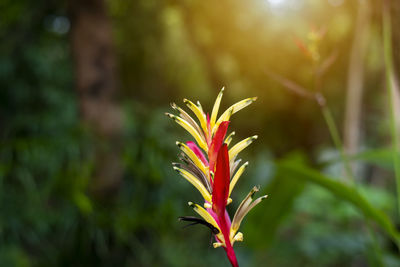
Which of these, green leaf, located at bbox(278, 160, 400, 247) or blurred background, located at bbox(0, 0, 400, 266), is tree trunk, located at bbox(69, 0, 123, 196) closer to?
blurred background, located at bbox(0, 0, 400, 266)

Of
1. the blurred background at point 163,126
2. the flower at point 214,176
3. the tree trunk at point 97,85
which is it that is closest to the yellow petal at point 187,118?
the flower at point 214,176

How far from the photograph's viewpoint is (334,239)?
1.57m

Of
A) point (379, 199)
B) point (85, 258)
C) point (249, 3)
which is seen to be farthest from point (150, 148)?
point (249, 3)

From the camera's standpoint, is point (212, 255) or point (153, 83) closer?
point (212, 255)

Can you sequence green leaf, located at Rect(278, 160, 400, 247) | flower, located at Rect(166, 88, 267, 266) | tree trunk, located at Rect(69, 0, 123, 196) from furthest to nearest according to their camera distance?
1. tree trunk, located at Rect(69, 0, 123, 196)
2. green leaf, located at Rect(278, 160, 400, 247)
3. flower, located at Rect(166, 88, 267, 266)

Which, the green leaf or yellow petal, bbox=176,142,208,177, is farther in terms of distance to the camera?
the green leaf

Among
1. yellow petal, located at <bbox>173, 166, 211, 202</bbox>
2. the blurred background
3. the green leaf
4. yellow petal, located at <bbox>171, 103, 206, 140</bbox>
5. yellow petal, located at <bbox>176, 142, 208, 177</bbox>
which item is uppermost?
the blurred background

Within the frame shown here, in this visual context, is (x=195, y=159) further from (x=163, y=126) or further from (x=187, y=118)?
(x=163, y=126)

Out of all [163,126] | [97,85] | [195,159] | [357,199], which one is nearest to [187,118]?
[195,159]

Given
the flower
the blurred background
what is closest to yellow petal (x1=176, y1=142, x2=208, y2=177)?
the flower

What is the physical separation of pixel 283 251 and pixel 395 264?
0.51 metres

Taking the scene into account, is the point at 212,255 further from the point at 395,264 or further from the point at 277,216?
the point at 277,216

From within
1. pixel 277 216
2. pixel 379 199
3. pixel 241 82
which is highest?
pixel 241 82

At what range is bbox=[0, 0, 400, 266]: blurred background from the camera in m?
1.13
